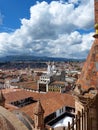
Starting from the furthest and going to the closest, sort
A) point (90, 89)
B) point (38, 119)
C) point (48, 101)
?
point (48, 101) → point (38, 119) → point (90, 89)

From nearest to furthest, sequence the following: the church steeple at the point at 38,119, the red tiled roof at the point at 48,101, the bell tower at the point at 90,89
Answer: the bell tower at the point at 90,89 → the church steeple at the point at 38,119 → the red tiled roof at the point at 48,101

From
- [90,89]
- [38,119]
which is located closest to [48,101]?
[38,119]

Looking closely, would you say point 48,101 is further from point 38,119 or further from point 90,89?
point 90,89

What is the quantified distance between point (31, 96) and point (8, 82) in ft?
162

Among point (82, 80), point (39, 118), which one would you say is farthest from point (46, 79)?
point (82, 80)

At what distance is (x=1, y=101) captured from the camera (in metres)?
15.2

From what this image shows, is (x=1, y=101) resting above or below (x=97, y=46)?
below

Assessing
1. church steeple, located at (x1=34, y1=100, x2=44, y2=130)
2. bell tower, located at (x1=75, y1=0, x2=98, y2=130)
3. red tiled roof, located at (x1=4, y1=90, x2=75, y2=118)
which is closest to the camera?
bell tower, located at (x1=75, y1=0, x2=98, y2=130)

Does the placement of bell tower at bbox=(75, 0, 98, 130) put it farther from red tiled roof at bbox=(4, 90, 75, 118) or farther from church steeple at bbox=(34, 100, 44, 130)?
red tiled roof at bbox=(4, 90, 75, 118)

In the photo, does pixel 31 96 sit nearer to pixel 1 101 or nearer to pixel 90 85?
pixel 1 101

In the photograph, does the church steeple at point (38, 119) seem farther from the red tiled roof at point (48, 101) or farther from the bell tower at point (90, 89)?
the red tiled roof at point (48, 101)

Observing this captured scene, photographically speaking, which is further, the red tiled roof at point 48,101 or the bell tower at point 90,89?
the red tiled roof at point 48,101

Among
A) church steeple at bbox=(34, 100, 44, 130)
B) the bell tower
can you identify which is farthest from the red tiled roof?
the bell tower

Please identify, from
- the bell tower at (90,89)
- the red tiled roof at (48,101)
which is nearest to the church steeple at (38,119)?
the bell tower at (90,89)
